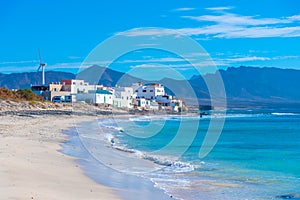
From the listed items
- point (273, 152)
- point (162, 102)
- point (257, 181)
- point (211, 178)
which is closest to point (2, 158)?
point (211, 178)

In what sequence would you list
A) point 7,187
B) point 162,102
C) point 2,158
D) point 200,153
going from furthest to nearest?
point 162,102
point 200,153
point 2,158
point 7,187

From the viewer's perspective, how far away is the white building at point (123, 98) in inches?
3789

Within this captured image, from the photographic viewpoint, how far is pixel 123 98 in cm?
9962

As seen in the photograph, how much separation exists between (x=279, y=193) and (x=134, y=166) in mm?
5986

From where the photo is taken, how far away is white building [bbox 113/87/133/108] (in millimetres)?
96238

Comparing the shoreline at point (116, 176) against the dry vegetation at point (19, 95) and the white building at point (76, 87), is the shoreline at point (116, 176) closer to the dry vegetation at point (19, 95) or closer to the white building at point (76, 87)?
the dry vegetation at point (19, 95)

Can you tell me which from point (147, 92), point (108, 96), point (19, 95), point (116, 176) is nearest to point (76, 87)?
point (108, 96)

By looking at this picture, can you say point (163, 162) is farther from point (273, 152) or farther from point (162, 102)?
point (162, 102)

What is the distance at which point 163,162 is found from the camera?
63.3 feet

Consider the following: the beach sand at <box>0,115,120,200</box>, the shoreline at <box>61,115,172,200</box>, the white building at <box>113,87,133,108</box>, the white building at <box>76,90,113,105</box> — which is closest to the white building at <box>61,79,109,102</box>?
the white building at <box>76,90,113,105</box>

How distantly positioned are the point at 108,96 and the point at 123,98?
9268 millimetres

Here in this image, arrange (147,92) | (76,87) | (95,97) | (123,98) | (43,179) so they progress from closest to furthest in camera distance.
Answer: (43,179)
(95,97)
(76,87)
(123,98)
(147,92)

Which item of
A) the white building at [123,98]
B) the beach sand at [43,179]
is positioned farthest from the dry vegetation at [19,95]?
the beach sand at [43,179]

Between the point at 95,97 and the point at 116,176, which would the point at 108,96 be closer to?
the point at 95,97
